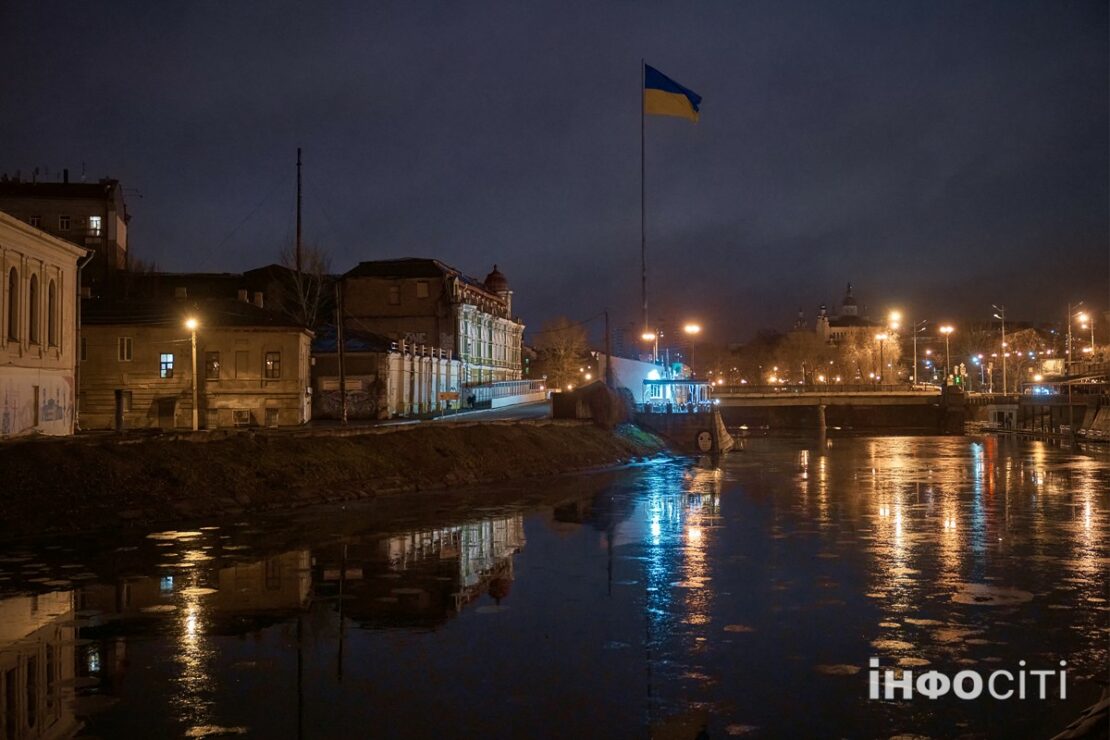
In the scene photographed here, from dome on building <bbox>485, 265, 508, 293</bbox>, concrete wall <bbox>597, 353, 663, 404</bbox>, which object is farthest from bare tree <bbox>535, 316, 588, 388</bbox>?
concrete wall <bbox>597, 353, 663, 404</bbox>

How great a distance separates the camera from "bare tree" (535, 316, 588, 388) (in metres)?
138

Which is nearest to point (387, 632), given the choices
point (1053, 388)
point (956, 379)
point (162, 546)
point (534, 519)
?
point (162, 546)

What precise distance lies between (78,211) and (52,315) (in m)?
49.1

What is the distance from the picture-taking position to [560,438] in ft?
169

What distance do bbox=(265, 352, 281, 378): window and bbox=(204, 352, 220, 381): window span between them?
278 centimetres

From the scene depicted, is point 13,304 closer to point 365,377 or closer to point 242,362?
point 242,362

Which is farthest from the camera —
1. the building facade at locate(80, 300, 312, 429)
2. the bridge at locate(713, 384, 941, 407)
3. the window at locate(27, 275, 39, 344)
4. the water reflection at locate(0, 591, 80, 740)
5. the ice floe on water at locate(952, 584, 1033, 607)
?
the bridge at locate(713, 384, 941, 407)

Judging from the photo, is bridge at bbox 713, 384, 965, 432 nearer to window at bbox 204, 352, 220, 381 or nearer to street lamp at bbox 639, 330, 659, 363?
street lamp at bbox 639, 330, 659, 363

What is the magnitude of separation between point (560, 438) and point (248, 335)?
66.0 feet

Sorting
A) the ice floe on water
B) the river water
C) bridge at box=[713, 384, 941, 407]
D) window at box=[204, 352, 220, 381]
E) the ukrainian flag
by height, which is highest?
the ukrainian flag

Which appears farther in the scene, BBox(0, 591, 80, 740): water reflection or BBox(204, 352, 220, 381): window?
BBox(204, 352, 220, 381): window

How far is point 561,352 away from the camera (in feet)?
461

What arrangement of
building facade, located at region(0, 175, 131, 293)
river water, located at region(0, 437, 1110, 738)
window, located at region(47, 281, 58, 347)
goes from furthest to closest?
building facade, located at region(0, 175, 131, 293) → window, located at region(47, 281, 58, 347) → river water, located at region(0, 437, 1110, 738)

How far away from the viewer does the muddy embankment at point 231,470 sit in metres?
24.5
